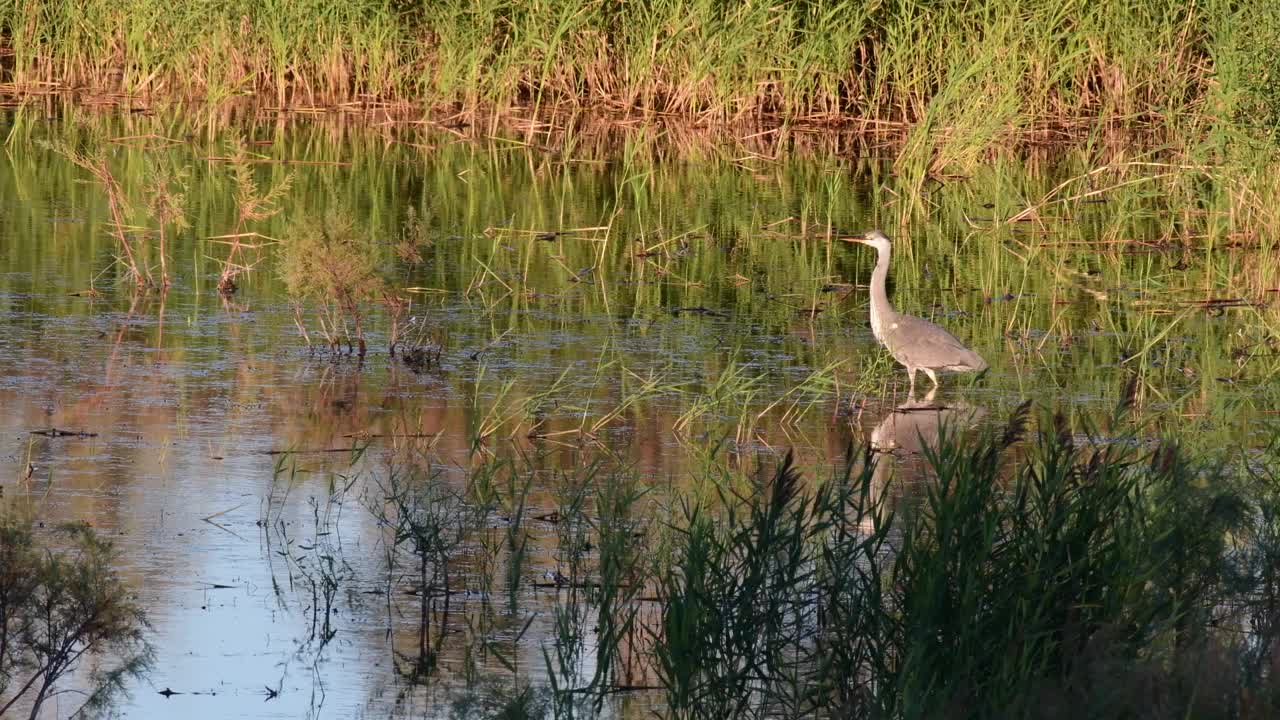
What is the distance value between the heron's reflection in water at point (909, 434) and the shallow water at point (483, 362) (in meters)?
0.04

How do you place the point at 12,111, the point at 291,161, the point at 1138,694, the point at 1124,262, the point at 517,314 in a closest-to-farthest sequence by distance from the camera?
the point at 1138,694 → the point at 517,314 → the point at 1124,262 → the point at 291,161 → the point at 12,111

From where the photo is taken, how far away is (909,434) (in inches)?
311

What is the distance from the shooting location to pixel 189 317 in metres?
9.64

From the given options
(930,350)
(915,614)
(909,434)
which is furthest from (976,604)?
(930,350)

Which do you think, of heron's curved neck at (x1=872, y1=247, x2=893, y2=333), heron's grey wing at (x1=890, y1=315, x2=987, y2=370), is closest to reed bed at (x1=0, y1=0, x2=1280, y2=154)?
heron's curved neck at (x1=872, y1=247, x2=893, y2=333)

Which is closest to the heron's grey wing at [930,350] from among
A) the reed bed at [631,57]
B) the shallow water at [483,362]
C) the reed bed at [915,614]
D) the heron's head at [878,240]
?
the shallow water at [483,362]

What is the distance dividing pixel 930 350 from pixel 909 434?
2.21 ft

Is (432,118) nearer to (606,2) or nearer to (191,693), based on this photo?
(606,2)

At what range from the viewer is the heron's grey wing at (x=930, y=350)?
8.44 m

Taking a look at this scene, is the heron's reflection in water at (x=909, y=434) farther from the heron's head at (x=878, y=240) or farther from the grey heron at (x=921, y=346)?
the heron's head at (x=878, y=240)

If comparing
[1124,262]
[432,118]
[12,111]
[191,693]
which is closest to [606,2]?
[432,118]

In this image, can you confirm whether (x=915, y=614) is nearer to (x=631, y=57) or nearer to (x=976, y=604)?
(x=976, y=604)

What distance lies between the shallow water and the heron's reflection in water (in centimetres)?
4

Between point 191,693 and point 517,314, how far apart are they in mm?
5120
